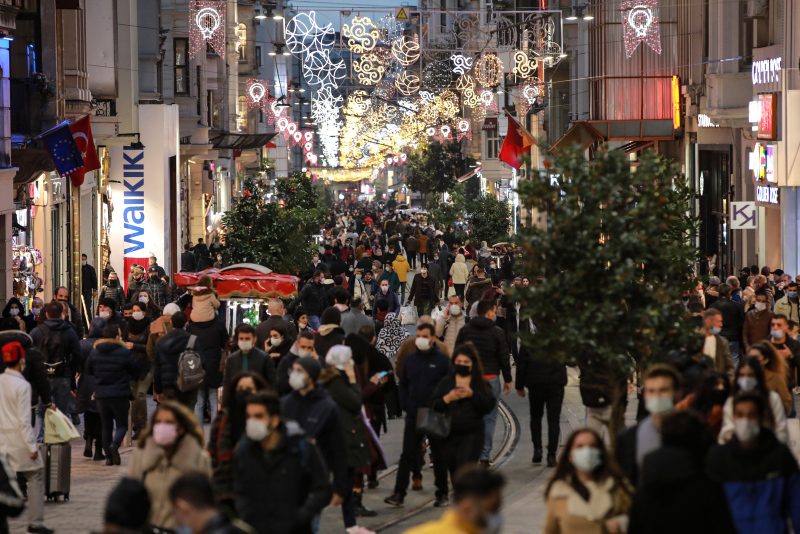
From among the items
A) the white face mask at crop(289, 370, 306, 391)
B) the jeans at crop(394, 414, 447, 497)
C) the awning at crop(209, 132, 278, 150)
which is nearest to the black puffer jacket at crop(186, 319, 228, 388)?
the jeans at crop(394, 414, 447, 497)

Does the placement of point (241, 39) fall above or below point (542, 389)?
above

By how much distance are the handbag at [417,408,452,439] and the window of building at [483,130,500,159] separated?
54610 millimetres

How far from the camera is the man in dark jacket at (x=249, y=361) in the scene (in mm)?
11812

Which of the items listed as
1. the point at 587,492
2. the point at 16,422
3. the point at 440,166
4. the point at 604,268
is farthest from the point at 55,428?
the point at 440,166

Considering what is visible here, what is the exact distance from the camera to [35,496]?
32.6 feet

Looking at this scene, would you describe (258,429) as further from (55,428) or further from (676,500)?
(55,428)

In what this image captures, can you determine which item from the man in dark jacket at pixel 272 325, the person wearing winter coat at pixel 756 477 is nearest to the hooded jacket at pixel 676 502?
the person wearing winter coat at pixel 756 477

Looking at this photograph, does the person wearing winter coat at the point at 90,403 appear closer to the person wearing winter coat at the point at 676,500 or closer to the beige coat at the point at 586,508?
the beige coat at the point at 586,508

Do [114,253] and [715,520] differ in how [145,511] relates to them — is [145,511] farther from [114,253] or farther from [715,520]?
[114,253]

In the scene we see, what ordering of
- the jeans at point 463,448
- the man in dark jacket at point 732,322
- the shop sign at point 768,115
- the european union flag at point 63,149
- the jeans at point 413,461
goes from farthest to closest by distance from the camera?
the shop sign at point 768,115
the european union flag at point 63,149
the man in dark jacket at point 732,322
the jeans at point 413,461
the jeans at point 463,448

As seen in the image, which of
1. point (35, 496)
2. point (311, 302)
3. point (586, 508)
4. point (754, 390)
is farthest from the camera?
point (311, 302)

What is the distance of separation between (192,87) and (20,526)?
29.6 metres

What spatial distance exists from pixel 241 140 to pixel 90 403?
36.4m

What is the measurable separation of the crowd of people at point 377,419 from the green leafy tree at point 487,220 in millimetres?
22101
